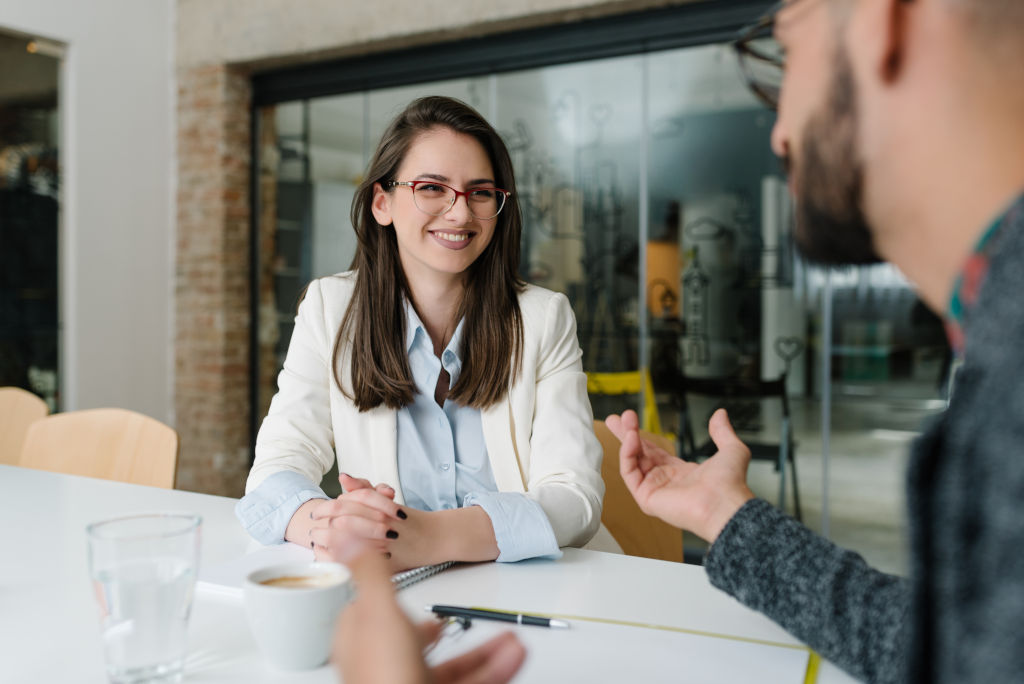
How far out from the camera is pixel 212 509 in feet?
4.83

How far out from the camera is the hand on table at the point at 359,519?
41.2 inches

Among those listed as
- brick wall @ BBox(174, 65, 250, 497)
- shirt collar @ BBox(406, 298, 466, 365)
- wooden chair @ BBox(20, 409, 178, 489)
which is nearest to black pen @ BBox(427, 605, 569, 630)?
shirt collar @ BBox(406, 298, 466, 365)

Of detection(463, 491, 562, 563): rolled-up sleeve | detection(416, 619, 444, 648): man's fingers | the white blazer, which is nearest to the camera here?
detection(416, 619, 444, 648): man's fingers

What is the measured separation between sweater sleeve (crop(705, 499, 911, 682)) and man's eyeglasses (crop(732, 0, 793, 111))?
0.43 meters

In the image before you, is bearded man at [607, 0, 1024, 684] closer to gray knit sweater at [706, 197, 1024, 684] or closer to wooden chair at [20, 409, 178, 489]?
gray knit sweater at [706, 197, 1024, 684]

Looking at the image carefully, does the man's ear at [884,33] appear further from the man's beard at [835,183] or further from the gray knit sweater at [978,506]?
the gray knit sweater at [978,506]

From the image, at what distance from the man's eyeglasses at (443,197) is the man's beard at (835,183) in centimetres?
104

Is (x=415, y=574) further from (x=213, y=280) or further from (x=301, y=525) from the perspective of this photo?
(x=213, y=280)

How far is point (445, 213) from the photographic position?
1583mm

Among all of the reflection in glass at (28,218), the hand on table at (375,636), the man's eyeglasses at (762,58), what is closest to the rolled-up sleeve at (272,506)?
the hand on table at (375,636)

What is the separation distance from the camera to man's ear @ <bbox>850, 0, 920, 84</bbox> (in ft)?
1.60

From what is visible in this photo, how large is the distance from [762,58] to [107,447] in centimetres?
185

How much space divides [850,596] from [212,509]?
3.69 ft

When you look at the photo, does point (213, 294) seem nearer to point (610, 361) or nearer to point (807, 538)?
point (610, 361)
